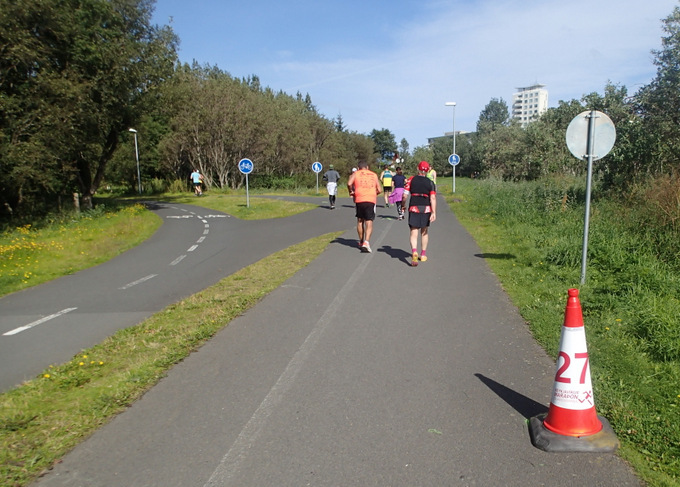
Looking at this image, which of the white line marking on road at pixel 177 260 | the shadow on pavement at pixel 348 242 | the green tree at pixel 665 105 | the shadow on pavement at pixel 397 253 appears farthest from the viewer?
the green tree at pixel 665 105

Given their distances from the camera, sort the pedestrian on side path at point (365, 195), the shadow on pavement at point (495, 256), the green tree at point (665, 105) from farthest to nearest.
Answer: the green tree at point (665, 105), the pedestrian on side path at point (365, 195), the shadow on pavement at point (495, 256)

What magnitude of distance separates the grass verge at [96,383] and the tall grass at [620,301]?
3.72m

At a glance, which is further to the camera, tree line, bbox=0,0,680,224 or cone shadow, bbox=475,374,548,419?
tree line, bbox=0,0,680,224

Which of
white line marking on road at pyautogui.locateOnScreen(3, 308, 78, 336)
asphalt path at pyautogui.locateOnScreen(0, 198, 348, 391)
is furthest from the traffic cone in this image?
white line marking on road at pyautogui.locateOnScreen(3, 308, 78, 336)

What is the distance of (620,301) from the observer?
260 inches

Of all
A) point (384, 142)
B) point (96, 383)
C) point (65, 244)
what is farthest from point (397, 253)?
point (384, 142)

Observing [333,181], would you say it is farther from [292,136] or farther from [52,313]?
[292,136]

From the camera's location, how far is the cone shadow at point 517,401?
149 inches

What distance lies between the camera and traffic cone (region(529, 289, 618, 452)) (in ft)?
10.7

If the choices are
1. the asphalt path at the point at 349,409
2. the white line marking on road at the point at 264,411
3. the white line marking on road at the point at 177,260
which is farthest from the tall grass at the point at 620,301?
the white line marking on road at the point at 177,260

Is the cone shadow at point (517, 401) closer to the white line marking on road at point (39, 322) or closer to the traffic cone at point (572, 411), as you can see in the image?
the traffic cone at point (572, 411)

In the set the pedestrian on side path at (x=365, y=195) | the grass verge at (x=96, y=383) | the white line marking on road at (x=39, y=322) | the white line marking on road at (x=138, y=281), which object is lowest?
the white line marking on road at (x=39, y=322)

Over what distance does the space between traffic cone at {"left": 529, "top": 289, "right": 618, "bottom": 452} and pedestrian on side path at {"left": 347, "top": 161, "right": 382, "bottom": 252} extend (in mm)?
7149

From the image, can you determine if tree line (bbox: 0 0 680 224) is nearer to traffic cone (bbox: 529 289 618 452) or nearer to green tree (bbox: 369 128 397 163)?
traffic cone (bbox: 529 289 618 452)
